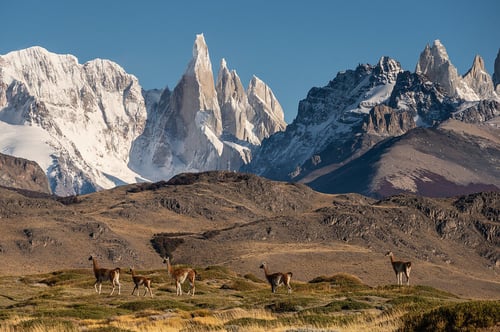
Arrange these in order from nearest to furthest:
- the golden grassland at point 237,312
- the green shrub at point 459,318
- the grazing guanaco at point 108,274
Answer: the green shrub at point 459,318 < the golden grassland at point 237,312 < the grazing guanaco at point 108,274

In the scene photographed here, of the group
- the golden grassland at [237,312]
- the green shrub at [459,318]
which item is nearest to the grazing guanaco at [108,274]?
the golden grassland at [237,312]

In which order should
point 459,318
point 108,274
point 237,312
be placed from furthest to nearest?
point 108,274, point 237,312, point 459,318

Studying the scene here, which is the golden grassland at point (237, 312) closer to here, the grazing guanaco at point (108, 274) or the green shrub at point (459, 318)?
the green shrub at point (459, 318)

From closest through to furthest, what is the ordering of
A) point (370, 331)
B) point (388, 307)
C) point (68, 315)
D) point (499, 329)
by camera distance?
1. point (499, 329)
2. point (370, 331)
3. point (68, 315)
4. point (388, 307)

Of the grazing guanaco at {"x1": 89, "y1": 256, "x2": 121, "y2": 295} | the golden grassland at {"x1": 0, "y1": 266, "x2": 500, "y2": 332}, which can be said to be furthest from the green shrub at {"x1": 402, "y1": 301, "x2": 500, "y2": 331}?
the grazing guanaco at {"x1": 89, "y1": 256, "x2": 121, "y2": 295}

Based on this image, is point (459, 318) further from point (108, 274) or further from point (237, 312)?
point (108, 274)

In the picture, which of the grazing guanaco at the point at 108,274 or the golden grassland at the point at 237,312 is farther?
the grazing guanaco at the point at 108,274

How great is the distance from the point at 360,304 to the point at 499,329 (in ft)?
74.6

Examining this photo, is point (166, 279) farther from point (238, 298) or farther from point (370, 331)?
point (370, 331)

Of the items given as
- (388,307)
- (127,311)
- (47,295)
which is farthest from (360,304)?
(47,295)

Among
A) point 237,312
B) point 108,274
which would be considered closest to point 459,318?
point 237,312

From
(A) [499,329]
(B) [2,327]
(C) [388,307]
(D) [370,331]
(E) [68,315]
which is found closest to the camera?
(A) [499,329]

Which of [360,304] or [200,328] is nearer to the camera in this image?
[200,328]

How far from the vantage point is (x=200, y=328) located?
1609 inches
